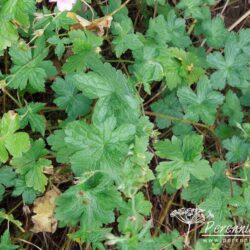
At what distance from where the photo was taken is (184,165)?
163 centimetres

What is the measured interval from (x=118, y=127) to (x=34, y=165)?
1.26 feet

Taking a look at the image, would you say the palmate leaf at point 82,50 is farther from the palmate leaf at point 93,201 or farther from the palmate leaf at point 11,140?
the palmate leaf at point 93,201

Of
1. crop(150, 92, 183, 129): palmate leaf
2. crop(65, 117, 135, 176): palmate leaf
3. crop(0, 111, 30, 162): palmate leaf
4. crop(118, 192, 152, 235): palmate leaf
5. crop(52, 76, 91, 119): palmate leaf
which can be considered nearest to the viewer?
crop(118, 192, 152, 235): palmate leaf

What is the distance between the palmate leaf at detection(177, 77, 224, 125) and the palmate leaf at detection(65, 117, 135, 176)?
412mm

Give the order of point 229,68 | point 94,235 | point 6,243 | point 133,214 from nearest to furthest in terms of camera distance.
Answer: point 133,214 → point 94,235 → point 6,243 → point 229,68

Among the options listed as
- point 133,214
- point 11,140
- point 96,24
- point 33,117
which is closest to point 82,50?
point 96,24

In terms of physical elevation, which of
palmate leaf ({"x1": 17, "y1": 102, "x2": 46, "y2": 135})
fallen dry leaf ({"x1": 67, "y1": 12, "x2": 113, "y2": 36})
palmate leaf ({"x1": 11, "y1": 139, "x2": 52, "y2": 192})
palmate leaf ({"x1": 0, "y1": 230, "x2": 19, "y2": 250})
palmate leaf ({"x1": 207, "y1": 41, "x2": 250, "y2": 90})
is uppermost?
fallen dry leaf ({"x1": 67, "y1": 12, "x2": 113, "y2": 36})

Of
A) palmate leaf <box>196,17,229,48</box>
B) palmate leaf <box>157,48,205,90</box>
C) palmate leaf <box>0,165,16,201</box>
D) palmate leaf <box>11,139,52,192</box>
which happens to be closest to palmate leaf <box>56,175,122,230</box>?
palmate leaf <box>11,139,52,192</box>

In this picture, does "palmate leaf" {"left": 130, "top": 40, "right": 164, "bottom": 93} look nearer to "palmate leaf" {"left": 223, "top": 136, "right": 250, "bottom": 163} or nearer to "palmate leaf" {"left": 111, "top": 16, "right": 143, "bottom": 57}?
"palmate leaf" {"left": 111, "top": 16, "right": 143, "bottom": 57}

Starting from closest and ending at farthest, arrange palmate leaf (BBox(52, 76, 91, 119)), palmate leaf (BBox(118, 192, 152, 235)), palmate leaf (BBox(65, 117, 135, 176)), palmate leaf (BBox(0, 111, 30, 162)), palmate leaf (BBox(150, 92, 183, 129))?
palmate leaf (BBox(118, 192, 152, 235))
palmate leaf (BBox(65, 117, 135, 176))
palmate leaf (BBox(0, 111, 30, 162))
palmate leaf (BBox(52, 76, 91, 119))
palmate leaf (BBox(150, 92, 183, 129))

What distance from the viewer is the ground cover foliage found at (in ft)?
4.90

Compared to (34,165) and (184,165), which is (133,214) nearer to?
(184,165)

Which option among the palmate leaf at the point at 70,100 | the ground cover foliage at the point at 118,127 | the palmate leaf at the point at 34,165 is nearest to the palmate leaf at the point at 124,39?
the ground cover foliage at the point at 118,127

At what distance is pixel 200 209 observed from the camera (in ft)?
5.66
